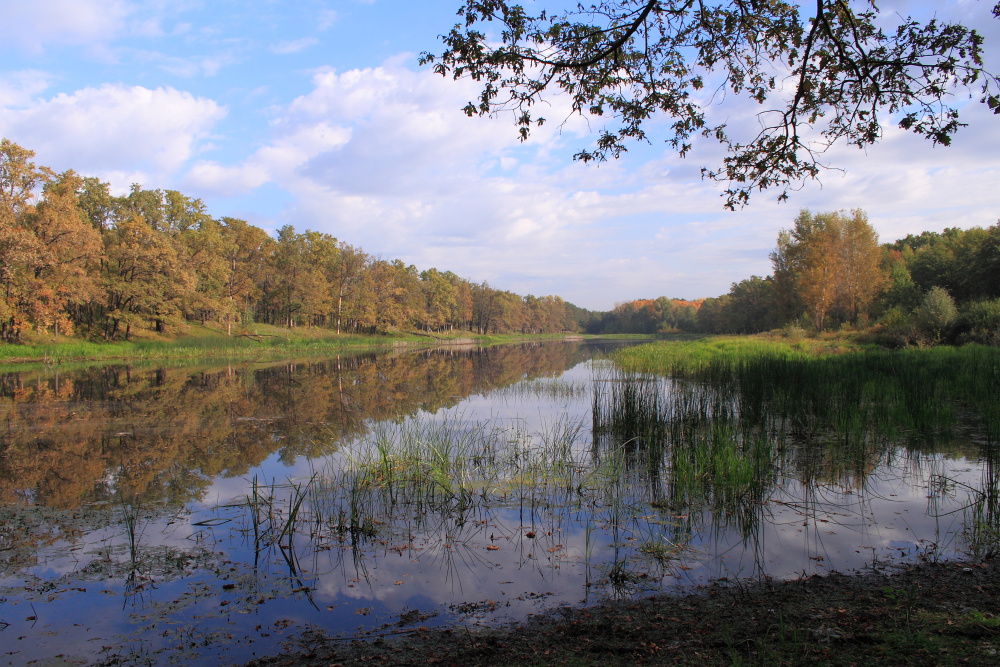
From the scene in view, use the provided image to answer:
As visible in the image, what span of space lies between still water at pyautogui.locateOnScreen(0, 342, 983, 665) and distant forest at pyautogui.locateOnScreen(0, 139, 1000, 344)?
19604 mm

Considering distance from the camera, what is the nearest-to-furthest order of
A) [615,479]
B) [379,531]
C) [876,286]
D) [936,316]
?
[379,531], [615,479], [936,316], [876,286]

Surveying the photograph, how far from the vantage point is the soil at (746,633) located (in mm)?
2668

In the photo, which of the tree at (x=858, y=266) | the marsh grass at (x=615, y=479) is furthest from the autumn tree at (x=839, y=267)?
the marsh grass at (x=615, y=479)

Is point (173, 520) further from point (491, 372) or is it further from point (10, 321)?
point (10, 321)

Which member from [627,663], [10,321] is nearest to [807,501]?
[627,663]

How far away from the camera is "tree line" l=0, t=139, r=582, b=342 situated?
28.1m

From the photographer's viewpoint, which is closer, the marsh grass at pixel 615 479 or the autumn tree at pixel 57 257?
the marsh grass at pixel 615 479

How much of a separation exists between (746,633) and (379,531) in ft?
10.4

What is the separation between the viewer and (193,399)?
547 inches

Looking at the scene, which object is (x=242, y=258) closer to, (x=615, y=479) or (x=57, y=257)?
(x=57, y=257)

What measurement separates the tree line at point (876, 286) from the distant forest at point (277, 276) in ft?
0.32

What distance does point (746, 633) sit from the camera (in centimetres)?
295

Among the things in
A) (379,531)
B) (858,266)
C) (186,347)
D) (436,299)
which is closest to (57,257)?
(186,347)

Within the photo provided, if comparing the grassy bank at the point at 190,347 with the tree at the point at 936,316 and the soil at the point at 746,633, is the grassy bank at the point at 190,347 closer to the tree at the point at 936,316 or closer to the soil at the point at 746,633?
the soil at the point at 746,633
